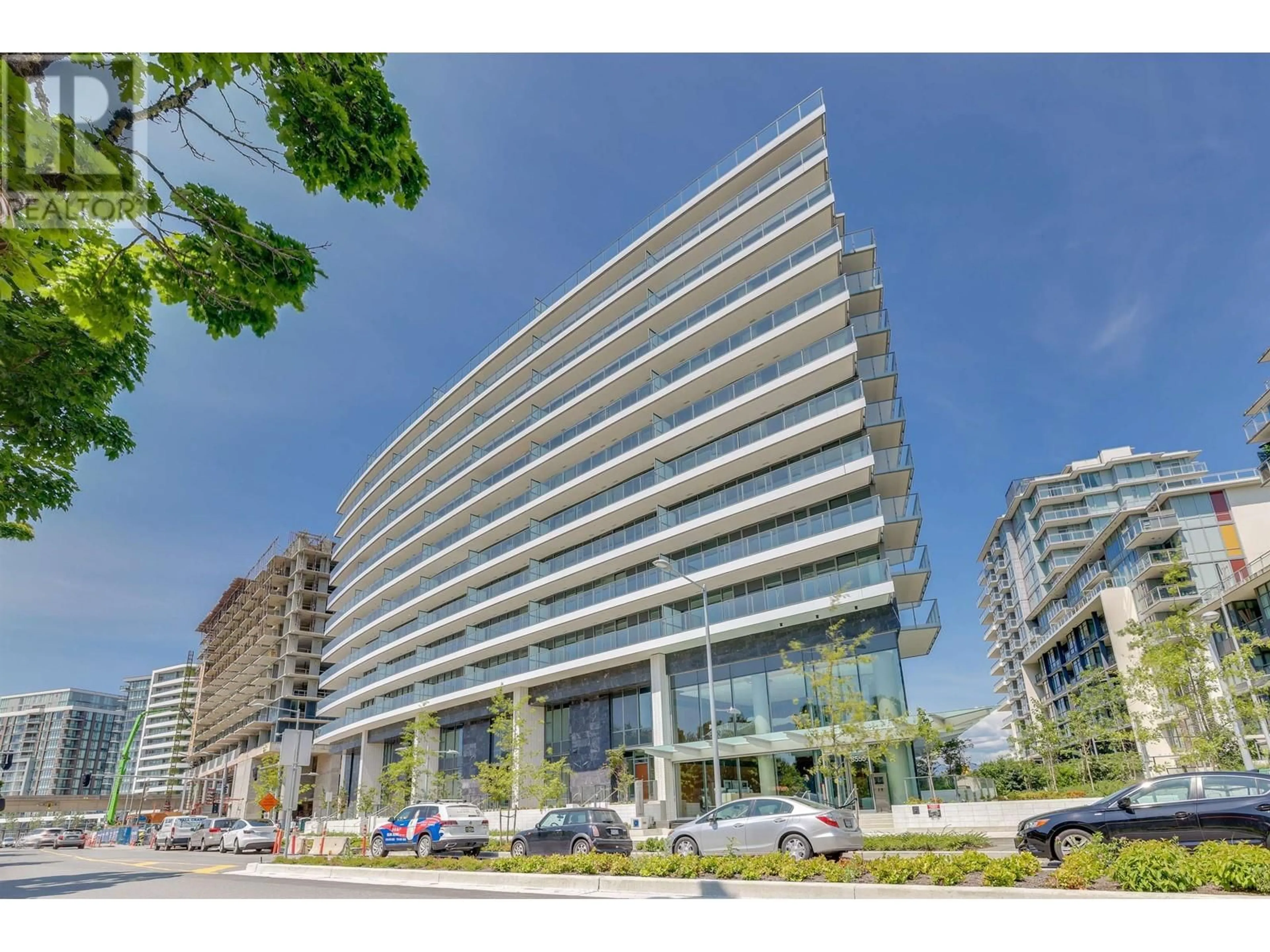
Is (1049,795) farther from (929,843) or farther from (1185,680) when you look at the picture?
(929,843)

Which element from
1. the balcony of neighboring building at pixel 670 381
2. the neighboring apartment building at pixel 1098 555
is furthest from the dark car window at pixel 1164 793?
the neighboring apartment building at pixel 1098 555

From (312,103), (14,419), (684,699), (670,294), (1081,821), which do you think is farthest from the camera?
(670,294)

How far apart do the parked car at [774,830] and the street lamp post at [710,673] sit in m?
4.25

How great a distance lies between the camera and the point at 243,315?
20.6 feet

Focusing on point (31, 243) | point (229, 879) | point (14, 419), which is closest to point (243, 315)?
point (31, 243)

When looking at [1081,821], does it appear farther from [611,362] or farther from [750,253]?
[611,362]

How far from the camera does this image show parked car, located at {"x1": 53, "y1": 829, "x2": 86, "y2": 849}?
162 feet

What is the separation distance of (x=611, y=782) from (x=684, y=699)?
5656mm

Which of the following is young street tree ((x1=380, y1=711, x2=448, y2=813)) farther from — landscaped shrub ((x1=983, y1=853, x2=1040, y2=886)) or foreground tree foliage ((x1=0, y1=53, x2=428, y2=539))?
foreground tree foliage ((x1=0, y1=53, x2=428, y2=539))

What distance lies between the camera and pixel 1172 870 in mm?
8211

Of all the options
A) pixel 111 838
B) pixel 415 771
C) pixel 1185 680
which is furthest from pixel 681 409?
pixel 111 838

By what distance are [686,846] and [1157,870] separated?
9487 mm

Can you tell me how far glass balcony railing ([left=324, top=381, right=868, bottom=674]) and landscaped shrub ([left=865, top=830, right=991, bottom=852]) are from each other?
1466 cm

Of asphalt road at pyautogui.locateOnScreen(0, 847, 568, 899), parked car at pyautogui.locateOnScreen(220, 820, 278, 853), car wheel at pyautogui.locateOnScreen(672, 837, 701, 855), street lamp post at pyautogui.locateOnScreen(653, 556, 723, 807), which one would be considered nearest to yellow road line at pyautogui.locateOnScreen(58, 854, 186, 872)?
asphalt road at pyautogui.locateOnScreen(0, 847, 568, 899)
